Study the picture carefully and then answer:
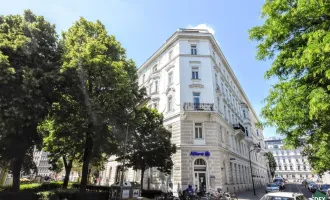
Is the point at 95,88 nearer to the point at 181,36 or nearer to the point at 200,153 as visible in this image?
the point at 200,153

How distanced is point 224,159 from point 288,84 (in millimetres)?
20120

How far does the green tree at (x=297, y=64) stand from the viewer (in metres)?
5.87

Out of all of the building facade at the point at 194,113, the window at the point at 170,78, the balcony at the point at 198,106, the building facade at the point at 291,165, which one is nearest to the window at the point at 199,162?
the building facade at the point at 194,113

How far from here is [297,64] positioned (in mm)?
6543

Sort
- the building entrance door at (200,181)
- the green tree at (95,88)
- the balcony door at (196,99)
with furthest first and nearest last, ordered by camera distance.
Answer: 1. the balcony door at (196,99)
2. the building entrance door at (200,181)
3. the green tree at (95,88)

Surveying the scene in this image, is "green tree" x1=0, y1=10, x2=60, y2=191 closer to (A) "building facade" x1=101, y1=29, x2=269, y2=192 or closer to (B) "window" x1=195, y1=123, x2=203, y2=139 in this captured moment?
(A) "building facade" x1=101, y1=29, x2=269, y2=192

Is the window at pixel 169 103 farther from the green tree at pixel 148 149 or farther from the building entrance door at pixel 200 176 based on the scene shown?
the building entrance door at pixel 200 176

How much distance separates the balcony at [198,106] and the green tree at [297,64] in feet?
52.0

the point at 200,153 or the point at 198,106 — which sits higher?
the point at 198,106

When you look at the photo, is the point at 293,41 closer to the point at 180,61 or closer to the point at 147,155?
the point at 147,155

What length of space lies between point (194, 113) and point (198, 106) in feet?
3.44

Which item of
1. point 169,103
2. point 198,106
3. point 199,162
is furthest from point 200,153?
point 169,103

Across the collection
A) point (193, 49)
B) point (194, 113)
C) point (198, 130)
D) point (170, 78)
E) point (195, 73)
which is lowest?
point (198, 130)

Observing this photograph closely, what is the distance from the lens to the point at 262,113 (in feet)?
27.5
